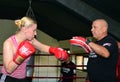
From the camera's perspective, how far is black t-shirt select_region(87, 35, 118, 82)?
2773 mm

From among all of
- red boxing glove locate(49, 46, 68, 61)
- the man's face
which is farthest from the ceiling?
red boxing glove locate(49, 46, 68, 61)

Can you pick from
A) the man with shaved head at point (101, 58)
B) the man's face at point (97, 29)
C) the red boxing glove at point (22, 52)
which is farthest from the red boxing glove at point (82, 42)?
the red boxing glove at point (22, 52)

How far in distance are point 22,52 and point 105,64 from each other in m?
0.85

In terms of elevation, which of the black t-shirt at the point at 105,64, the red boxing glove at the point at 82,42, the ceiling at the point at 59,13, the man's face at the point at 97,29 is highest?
the ceiling at the point at 59,13

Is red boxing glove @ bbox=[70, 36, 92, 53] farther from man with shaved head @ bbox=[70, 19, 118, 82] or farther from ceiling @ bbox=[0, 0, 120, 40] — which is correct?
ceiling @ bbox=[0, 0, 120, 40]

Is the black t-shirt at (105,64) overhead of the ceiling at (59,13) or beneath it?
beneath

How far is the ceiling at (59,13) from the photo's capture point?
5.06m

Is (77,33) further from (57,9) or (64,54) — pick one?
(64,54)

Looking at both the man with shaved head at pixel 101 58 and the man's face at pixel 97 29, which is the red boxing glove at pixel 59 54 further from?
the man's face at pixel 97 29

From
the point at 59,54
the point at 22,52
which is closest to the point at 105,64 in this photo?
the point at 59,54

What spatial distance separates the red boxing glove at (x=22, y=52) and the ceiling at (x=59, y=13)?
259 cm

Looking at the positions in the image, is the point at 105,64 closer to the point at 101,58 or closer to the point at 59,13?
the point at 101,58

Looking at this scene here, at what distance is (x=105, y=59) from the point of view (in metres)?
2.77

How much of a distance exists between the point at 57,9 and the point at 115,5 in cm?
198
